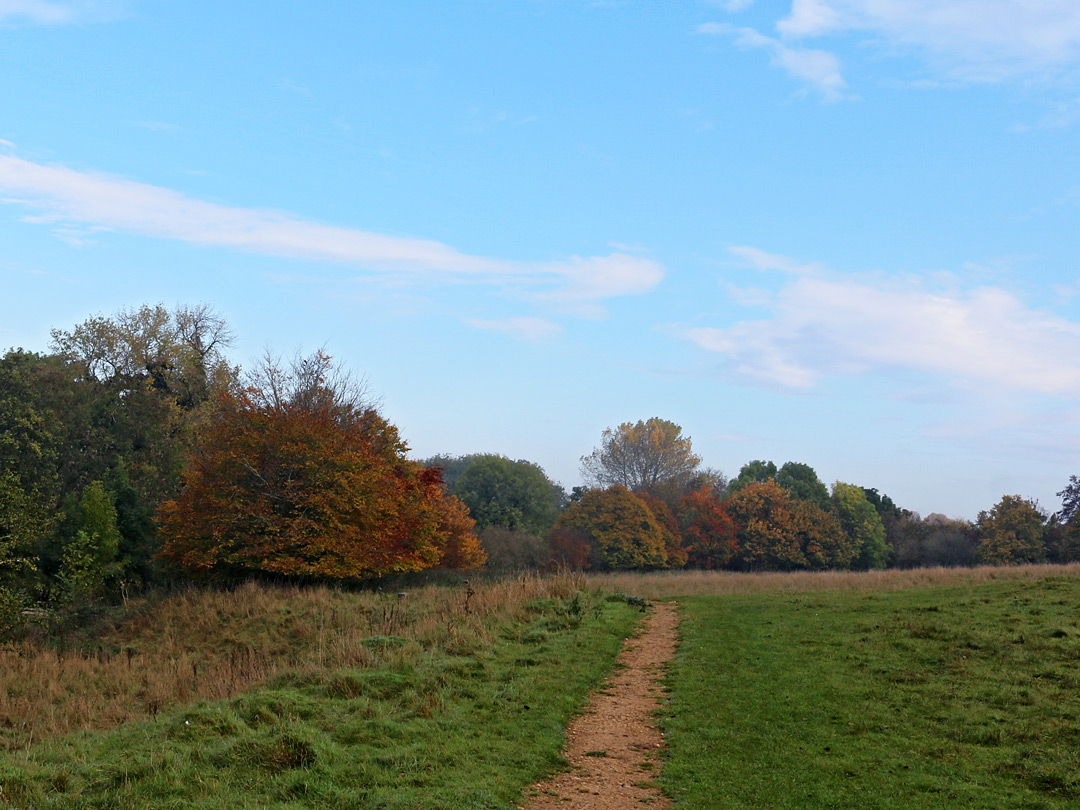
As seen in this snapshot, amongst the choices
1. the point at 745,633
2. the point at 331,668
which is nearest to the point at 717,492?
the point at 745,633

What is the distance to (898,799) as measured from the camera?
736cm

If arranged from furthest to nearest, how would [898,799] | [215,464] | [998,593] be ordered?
[215,464]
[998,593]
[898,799]

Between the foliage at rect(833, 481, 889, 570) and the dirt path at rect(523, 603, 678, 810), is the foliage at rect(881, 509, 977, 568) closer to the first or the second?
the foliage at rect(833, 481, 889, 570)

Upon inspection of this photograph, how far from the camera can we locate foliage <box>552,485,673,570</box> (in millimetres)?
59406

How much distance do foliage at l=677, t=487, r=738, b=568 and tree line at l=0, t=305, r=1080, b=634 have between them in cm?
17

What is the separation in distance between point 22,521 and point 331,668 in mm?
13724

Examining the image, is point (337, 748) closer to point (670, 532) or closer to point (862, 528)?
point (670, 532)

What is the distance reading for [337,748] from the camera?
24.8ft

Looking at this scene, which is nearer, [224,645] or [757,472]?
[224,645]

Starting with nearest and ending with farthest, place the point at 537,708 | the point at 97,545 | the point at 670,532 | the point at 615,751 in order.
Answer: the point at 615,751
the point at 537,708
the point at 97,545
the point at 670,532

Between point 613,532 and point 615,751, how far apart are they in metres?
51.5

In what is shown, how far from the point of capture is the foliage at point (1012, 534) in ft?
185

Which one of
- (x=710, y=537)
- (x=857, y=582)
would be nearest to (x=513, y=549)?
(x=710, y=537)

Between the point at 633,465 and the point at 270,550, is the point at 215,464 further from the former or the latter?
the point at 633,465
